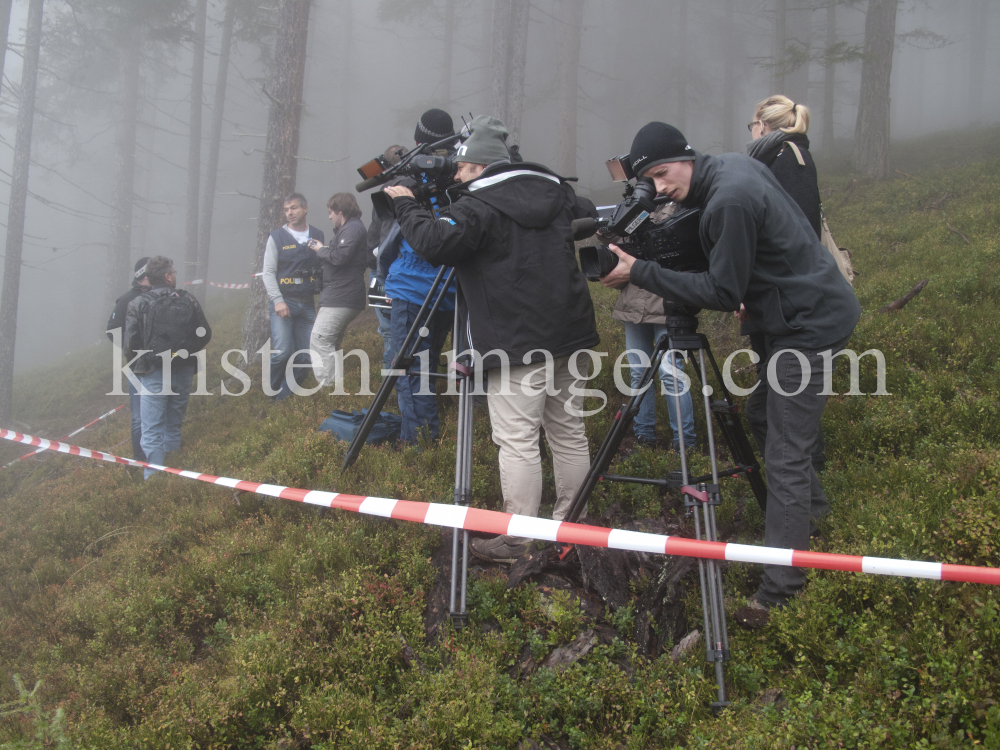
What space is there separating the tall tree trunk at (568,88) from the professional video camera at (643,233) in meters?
13.9

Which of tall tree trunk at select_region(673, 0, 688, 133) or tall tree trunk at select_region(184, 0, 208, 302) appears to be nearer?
tall tree trunk at select_region(184, 0, 208, 302)

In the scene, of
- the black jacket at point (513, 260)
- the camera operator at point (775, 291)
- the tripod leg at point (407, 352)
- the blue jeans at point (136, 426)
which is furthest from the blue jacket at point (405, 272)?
the blue jeans at point (136, 426)

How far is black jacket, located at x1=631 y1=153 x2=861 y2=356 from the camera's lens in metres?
2.87

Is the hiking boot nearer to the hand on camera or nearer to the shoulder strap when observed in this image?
the hand on camera

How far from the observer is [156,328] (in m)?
7.13

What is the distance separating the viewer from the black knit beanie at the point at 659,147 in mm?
2980

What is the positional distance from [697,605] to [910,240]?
7.80 metres

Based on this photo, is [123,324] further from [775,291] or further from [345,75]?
[345,75]

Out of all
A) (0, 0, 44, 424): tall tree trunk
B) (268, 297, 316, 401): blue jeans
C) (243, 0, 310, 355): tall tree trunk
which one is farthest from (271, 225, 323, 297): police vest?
(0, 0, 44, 424): tall tree trunk

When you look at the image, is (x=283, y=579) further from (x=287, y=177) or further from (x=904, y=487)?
(x=287, y=177)

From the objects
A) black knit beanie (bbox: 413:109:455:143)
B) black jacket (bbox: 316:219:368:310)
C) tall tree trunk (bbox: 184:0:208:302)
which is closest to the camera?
black knit beanie (bbox: 413:109:455:143)

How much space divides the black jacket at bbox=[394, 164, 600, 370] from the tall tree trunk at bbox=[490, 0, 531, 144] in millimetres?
8775

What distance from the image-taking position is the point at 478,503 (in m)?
4.66

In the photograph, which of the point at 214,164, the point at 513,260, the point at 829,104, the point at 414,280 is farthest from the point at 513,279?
the point at 829,104
